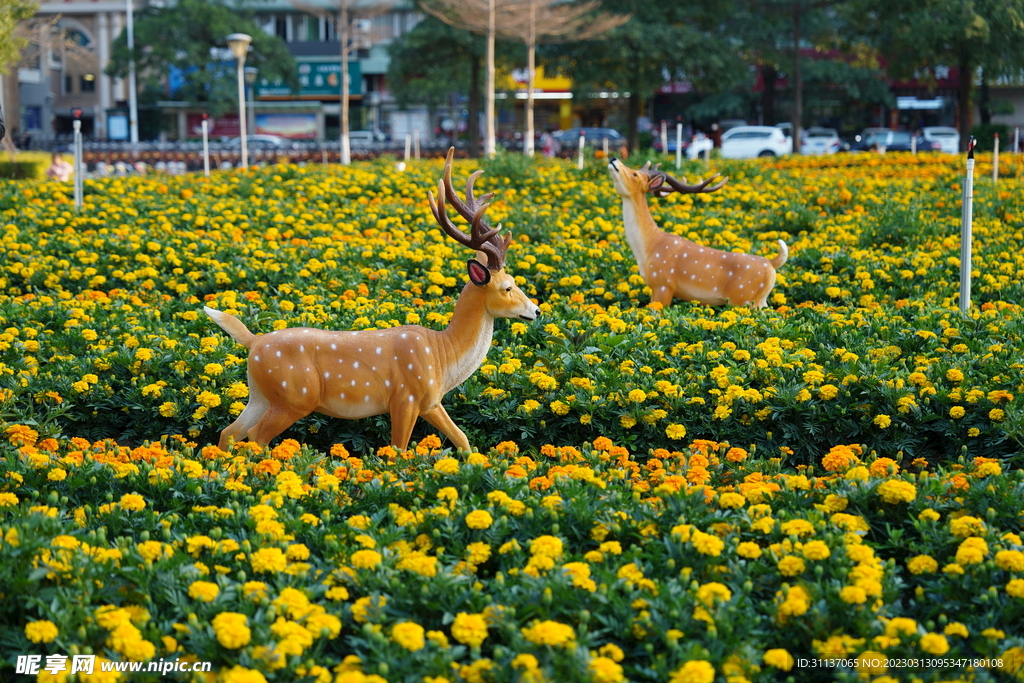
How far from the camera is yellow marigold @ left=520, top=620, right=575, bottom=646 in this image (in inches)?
128

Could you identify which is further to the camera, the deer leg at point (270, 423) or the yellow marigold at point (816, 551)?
the deer leg at point (270, 423)

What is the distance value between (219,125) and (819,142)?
27241 mm

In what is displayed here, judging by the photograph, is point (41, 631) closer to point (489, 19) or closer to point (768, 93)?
point (489, 19)

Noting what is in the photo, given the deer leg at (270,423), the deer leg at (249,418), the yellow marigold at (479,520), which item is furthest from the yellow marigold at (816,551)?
the deer leg at (249,418)

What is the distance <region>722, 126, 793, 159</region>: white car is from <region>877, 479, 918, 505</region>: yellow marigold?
108 feet

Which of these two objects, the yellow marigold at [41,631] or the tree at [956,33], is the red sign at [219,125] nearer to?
the tree at [956,33]

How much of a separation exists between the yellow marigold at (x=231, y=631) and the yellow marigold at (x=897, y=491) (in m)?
2.47

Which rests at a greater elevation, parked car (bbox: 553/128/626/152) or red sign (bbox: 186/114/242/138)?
red sign (bbox: 186/114/242/138)

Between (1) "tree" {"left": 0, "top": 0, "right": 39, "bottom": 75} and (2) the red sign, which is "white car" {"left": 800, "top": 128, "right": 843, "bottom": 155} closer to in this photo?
(2) the red sign

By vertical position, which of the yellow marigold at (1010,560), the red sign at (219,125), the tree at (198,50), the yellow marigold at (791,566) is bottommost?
the yellow marigold at (791,566)

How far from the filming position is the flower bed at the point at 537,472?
11.1ft

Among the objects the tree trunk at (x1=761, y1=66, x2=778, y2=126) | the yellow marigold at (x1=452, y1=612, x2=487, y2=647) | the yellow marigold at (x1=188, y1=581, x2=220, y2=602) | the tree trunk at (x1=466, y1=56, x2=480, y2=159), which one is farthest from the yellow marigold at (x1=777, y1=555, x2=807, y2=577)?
the tree trunk at (x1=761, y1=66, x2=778, y2=126)

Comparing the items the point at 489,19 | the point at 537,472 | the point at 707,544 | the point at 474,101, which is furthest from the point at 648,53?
the point at 707,544

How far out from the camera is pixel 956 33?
25.2 metres
